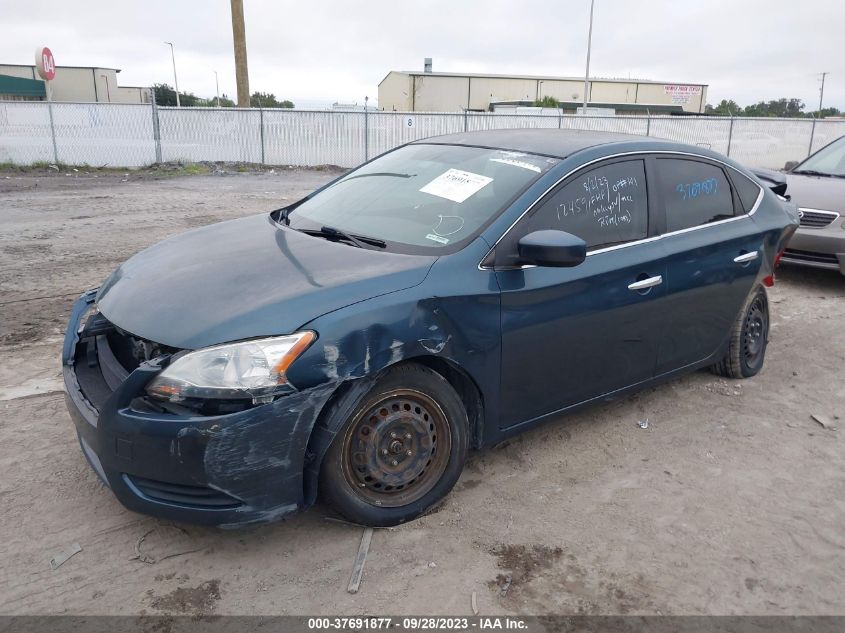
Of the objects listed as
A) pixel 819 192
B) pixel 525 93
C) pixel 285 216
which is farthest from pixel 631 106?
pixel 285 216

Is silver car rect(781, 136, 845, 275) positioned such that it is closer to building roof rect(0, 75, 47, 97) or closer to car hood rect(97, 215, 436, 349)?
car hood rect(97, 215, 436, 349)

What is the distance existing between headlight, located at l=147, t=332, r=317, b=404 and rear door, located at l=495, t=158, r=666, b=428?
3.64 feet

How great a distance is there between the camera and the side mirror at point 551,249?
312 cm

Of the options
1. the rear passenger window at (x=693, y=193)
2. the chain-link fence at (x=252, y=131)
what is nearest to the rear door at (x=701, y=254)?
the rear passenger window at (x=693, y=193)

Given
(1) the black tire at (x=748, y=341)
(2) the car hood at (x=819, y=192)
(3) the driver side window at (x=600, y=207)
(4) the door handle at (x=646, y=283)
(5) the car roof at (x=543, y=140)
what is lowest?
(1) the black tire at (x=748, y=341)

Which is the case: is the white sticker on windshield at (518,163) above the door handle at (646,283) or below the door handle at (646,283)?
above

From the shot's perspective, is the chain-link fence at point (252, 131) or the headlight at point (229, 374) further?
the chain-link fence at point (252, 131)

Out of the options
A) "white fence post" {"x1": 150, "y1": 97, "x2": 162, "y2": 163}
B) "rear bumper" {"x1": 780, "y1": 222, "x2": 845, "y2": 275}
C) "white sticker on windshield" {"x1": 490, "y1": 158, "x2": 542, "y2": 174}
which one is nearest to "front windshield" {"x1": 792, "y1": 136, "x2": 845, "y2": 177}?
"rear bumper" {"x1": 780, "y1": 222, "x2": 845, "y2": 275}

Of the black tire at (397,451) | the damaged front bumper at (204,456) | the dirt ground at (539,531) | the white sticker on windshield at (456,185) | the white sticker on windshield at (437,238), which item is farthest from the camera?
the white sticker on windshield at (456,185)

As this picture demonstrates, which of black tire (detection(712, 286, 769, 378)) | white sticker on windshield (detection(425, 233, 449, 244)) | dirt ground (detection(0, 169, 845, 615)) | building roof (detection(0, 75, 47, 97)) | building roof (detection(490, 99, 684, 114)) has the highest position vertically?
building roof (detection(0, 75, 47, 97))

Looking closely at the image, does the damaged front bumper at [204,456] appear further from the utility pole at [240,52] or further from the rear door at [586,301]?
the utility pole at [240,52]

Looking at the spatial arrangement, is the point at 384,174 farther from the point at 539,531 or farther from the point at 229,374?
the point at 539,531

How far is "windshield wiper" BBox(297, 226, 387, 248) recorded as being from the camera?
11.2 ft

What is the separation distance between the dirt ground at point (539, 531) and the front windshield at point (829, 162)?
4.34 meters
